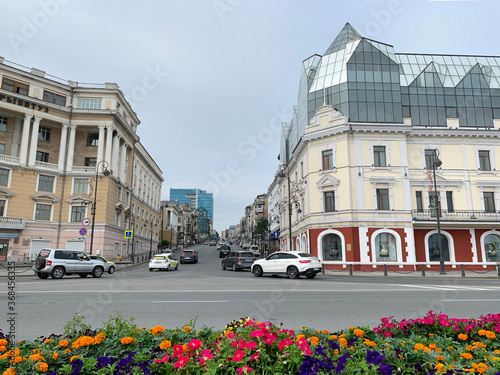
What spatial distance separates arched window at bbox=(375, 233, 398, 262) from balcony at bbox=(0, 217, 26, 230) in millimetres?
37015

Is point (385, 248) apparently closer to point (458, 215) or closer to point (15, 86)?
point (458, 215)

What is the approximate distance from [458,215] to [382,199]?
7.07 m

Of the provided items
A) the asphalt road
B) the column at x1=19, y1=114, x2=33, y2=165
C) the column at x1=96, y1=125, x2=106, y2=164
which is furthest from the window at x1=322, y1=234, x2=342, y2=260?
the column at x1=19, y1=114, x2=33, y2=165

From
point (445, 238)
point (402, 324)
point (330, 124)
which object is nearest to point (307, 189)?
point (330, 124)

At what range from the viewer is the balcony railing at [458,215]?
96.3ft

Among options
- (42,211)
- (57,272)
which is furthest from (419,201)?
(42,211)

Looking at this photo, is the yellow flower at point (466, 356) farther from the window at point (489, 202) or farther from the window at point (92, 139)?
the window at point (92, 139)

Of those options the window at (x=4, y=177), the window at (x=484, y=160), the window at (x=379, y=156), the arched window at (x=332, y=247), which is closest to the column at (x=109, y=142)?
the window at (x=4, y=177)

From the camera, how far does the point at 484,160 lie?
104 feet

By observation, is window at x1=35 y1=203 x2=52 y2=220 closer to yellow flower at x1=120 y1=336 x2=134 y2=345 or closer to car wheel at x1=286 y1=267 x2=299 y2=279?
car wheel at x1=286 y1=267 x2=299 y2=279

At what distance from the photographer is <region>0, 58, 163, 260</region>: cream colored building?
37250mm

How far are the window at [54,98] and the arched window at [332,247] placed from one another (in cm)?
3618

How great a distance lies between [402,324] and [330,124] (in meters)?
28.2

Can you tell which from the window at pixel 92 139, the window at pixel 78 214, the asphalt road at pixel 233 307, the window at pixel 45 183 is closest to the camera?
the asphalt road at pixel 233 307
